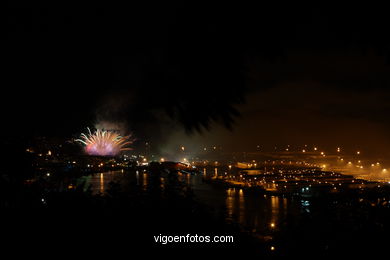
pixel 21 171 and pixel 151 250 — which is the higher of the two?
pixel 21 171

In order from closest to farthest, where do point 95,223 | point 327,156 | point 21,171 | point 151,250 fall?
point 151,250
point 95,223
point 21,171
point 327,156

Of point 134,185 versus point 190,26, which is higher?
point 190,26

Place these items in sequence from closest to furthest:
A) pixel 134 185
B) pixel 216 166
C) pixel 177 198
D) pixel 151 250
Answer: pixel 151 250 < pixel 177 198 < pixel 134 185 < pixel 216 166

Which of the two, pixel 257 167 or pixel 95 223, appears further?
pixel 257 167

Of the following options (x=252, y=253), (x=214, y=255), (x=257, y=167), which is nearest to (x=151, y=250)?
(x=214, y=255)

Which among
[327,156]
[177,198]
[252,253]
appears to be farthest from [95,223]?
[327,156]

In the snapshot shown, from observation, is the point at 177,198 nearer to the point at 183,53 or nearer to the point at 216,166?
the point at 183,53

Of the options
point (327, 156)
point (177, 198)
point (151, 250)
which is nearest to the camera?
point (151, 250)

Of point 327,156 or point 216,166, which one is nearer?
point 216,166

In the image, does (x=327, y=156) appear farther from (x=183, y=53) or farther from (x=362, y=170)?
(x=183, y=53)
